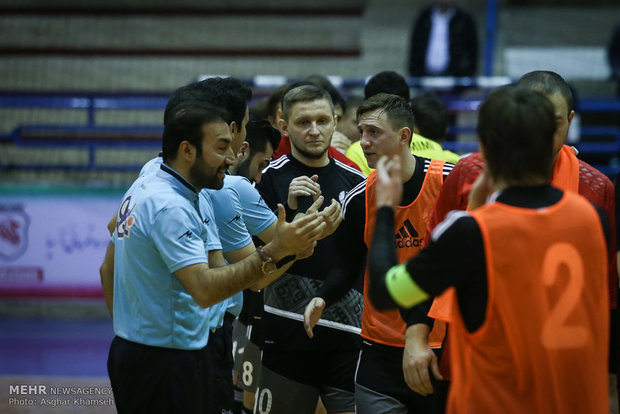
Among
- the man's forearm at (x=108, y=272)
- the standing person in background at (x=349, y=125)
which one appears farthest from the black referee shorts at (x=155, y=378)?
the standing person in background at (x=349, y=125)

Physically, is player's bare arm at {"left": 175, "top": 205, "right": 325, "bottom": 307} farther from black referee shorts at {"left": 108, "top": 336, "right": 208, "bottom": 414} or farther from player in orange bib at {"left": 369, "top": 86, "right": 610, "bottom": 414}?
player in orange bib at {"left": 369, "top": 86, "right": 610, "bottom": 414}

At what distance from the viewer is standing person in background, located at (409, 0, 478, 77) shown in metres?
11.1

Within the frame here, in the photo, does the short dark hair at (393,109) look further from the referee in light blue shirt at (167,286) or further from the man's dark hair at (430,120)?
the man's dark hair at (430,120)

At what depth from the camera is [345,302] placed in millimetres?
4562

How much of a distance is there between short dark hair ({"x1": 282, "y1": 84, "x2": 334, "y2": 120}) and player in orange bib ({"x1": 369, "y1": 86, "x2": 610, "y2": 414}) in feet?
8.53

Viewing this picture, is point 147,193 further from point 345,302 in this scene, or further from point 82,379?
point 82,379

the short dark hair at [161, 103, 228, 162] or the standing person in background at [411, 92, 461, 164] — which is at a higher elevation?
the short dark hair at [161, 103, 228, 162]

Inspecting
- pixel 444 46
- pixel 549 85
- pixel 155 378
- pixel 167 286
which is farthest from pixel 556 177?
pixel 444 46

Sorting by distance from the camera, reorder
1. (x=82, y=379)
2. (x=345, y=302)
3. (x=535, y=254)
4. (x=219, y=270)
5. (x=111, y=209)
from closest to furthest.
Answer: (x=535, y=254) < (x=219, y=270) < (x=345, y=302) < (x=82, y=379) < (x=111, y=209)

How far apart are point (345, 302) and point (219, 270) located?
1661 millimetres

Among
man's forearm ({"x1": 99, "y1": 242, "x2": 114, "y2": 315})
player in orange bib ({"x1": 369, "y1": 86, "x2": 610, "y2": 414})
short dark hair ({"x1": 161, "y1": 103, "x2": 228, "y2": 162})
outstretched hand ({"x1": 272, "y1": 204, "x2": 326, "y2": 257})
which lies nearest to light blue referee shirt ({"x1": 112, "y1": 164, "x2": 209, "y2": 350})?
short dark hair ({"x1": 161, "y1": 103, "x2": 228, "y2": 162})

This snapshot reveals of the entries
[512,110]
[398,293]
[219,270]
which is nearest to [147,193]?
[219,270]

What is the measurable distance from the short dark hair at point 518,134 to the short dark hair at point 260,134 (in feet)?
10.7

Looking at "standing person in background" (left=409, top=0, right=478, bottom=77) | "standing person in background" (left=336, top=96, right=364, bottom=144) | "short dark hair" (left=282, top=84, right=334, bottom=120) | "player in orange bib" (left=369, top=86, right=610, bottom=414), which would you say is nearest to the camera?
"player in orange bib" (left=369, top=86, right=610, bottom=414)
